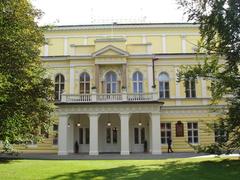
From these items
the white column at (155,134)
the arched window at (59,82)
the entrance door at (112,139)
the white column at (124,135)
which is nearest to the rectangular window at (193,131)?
the white column at (155,134)

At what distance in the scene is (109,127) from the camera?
127ft

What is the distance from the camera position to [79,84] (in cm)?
4022

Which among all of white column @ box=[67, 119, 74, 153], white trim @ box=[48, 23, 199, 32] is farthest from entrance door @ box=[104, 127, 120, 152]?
white trim @ box=[48, 23, 199, 32]

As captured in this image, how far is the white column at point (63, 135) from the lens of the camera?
112ft

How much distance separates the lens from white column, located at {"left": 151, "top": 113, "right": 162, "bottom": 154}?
33.5 metres

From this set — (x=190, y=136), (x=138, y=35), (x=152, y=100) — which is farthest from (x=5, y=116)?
(x=138, y=35)

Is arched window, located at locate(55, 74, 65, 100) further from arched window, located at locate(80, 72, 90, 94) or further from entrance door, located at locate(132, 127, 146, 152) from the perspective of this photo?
entrance door, located at locate(132, 127, 146, 152)

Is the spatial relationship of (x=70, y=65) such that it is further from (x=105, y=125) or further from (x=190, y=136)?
(x=190, y=136)

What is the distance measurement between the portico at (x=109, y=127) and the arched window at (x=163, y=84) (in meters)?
3.44

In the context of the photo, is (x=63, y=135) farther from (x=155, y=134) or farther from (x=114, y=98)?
(x=155, y=134)

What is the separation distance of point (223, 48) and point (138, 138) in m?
19.5

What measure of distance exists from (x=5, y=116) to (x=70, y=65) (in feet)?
63.5

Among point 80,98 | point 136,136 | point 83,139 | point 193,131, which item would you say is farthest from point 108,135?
point 193,131

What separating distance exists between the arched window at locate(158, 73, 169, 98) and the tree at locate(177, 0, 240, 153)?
1643 cm
